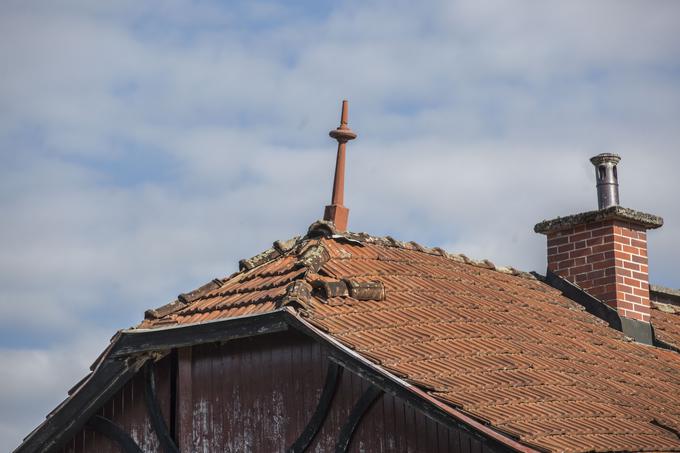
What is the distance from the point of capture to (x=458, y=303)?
11375 millimetres

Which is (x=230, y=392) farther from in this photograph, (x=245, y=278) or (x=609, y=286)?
(x=609, y=286)

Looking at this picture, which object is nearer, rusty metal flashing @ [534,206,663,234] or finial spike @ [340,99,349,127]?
finial spike @ [340,99,349,127]

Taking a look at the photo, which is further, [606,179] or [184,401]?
[606,179]

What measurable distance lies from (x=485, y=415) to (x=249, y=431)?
2.51m

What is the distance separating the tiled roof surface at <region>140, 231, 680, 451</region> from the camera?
30.2 ft

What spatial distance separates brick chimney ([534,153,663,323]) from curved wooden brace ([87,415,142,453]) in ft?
19.3

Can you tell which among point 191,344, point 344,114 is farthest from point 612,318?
point 191,344

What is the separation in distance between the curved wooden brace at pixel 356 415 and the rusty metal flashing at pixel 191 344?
0.37 metres

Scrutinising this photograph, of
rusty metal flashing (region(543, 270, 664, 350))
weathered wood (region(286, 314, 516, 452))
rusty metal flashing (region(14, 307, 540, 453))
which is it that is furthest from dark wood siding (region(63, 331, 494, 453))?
rusty metal flashing (region(543, 270, 664, 350))

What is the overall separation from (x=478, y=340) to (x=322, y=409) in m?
1.64

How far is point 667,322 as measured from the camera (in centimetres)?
1464

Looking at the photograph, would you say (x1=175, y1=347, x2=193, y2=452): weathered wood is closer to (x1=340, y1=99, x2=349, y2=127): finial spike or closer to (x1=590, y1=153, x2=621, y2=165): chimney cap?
(x1=340, y1=99, x2=349, y2=127): finial spike

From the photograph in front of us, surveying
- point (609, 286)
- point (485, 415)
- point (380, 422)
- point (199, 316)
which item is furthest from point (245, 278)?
point (609, 286)

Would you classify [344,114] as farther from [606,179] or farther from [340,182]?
[606,179]
